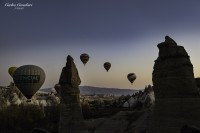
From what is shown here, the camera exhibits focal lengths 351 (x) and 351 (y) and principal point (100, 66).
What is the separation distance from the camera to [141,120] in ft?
102

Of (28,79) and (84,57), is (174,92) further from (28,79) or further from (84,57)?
(84,57)

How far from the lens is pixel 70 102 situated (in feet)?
78.8

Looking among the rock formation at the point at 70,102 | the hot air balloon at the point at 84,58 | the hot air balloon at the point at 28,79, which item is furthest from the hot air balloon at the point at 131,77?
the rock formation at the point at 70,102

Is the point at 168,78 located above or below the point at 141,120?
above

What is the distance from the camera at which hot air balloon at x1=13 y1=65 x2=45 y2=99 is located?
139 ft

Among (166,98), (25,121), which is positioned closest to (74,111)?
(166,98)

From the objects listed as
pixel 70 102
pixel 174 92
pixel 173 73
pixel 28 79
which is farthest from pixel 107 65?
pixel 174 92

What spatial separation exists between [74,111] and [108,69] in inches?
1437

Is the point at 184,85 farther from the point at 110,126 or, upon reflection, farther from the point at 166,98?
the point at 110,126

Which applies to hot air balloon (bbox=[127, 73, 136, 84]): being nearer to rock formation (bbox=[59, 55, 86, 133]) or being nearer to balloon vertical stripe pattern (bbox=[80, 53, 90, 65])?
balloon vertical stripe pattern (bbox=[80, 53, 90, 65])

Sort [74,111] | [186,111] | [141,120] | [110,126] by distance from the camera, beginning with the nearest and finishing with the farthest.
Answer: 1. [186,111]
2. [74,111]
3. [141,120]
4. [110,126]

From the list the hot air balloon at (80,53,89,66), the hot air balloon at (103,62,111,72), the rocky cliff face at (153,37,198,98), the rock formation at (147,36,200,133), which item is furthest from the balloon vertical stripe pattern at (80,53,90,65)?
the rock formation at (147,36,200,133)

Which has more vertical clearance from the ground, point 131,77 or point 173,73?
point 131,77

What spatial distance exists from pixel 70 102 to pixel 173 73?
392 inches
